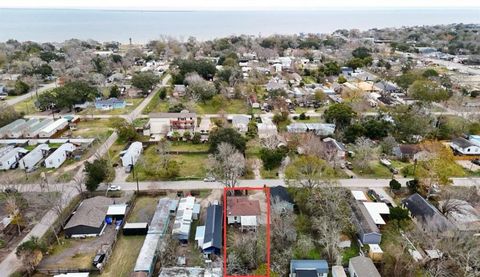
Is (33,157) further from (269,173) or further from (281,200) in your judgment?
(281,200)

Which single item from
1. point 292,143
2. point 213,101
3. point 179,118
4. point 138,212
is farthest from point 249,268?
point 213,101

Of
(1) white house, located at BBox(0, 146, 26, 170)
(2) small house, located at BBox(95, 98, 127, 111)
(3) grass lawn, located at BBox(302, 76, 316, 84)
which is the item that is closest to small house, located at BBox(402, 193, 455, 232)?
(1) white house, located at BBox(0, 146, 26, 170)

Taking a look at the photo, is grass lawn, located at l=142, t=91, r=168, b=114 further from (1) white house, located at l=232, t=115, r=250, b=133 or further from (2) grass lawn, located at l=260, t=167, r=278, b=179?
(2) grass lawn, located at l=260, t=167, r=278, b=179

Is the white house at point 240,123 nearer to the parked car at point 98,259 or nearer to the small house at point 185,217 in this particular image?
the small house at point 185,217

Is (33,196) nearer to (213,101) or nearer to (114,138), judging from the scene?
(114,138)

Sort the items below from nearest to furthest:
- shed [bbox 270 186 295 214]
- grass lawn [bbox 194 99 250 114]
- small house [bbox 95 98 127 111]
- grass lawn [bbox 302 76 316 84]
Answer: shed [bbox 270 186 295 214] < grass lawn [bbox 194 99 250 114] < small house [bbox 95 98 127 111] < grass lawn [bbox 302 76 316 84]

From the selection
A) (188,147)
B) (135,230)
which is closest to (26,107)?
A: (188,147)
